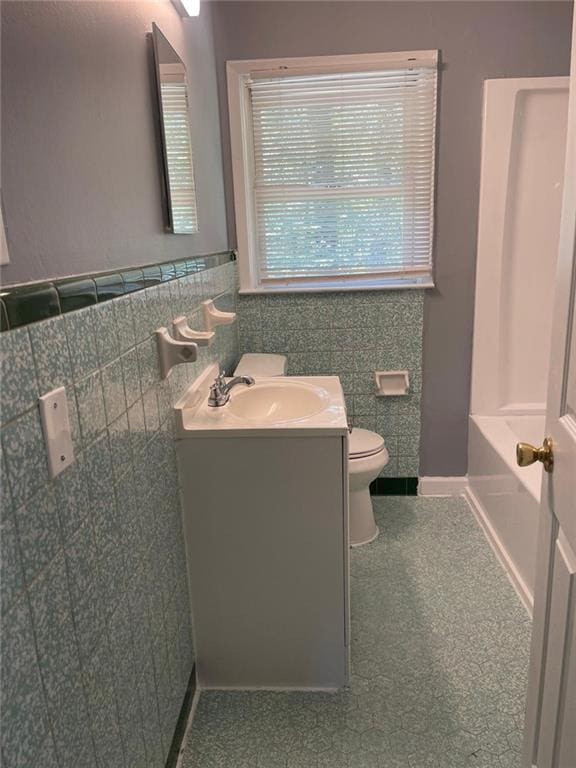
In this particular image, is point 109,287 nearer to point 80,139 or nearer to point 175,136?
point 80,139

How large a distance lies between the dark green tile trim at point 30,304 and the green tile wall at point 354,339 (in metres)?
2.00

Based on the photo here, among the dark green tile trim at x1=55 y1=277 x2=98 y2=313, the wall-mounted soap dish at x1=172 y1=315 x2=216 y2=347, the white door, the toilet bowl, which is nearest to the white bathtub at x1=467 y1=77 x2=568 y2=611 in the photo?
the toilet bowl

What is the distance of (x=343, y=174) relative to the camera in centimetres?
263

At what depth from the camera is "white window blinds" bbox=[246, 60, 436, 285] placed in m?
2.54

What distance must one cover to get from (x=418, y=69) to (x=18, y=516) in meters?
2.59

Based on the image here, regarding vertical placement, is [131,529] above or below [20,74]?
below

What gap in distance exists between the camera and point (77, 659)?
872 mm

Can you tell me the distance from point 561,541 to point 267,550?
844 millimetres

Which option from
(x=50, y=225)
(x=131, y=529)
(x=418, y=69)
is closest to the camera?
(x=50, y=225)

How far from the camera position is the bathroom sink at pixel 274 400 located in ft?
→ 6.27

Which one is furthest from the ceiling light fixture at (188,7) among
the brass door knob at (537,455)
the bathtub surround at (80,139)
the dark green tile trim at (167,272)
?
the brass door knob at (537,455)

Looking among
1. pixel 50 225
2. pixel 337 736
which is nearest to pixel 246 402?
pixel 337 736

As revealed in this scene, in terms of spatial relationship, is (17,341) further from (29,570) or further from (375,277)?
(375,277)

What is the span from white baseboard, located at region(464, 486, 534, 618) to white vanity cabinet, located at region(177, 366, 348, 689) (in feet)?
2.37
